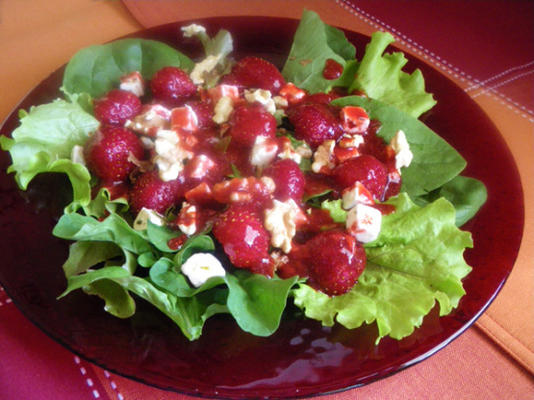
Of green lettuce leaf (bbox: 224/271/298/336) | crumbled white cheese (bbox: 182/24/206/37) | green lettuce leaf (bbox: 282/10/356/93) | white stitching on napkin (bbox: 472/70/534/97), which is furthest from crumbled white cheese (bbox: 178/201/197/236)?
white stitching on napkin (bbox: 472/70/534/97)

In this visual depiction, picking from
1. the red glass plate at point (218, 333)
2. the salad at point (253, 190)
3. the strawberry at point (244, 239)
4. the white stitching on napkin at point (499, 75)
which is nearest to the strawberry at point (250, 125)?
the salad at point (253, 190)

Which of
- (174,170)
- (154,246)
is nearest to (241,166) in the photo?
(174,170)

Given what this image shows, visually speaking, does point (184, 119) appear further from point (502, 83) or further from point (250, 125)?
point (502, 83)

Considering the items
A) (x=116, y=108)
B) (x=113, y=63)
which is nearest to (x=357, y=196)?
(x=116, y=108)

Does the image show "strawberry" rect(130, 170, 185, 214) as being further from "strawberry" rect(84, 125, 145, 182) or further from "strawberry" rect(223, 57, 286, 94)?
"strawberry" rect(223, 57, 286, 94)

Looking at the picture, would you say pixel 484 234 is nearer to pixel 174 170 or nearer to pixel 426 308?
pixel 426 308
